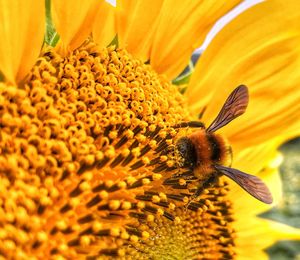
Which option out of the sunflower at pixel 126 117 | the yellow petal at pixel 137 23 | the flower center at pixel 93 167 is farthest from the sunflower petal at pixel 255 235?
the yellow petal at pixel 137 23

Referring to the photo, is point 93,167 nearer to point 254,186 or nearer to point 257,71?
point 254,186

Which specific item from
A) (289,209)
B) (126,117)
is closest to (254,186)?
(126,117)

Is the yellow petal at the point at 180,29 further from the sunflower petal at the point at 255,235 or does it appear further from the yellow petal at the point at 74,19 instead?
the sunflower petal at the point at 255,235

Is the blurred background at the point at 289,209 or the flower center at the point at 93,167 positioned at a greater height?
the blurred background at the point at 289,209

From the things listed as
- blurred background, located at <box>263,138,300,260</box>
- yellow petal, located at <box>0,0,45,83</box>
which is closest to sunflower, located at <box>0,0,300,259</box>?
yellow petal, located at <box>0,0,45,83</box>

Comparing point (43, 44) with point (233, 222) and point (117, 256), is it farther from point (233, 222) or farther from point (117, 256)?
point (233, 222)

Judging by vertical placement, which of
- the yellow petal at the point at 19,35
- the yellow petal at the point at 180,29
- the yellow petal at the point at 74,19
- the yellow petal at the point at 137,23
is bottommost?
the yellow petal at the point at 19,35
